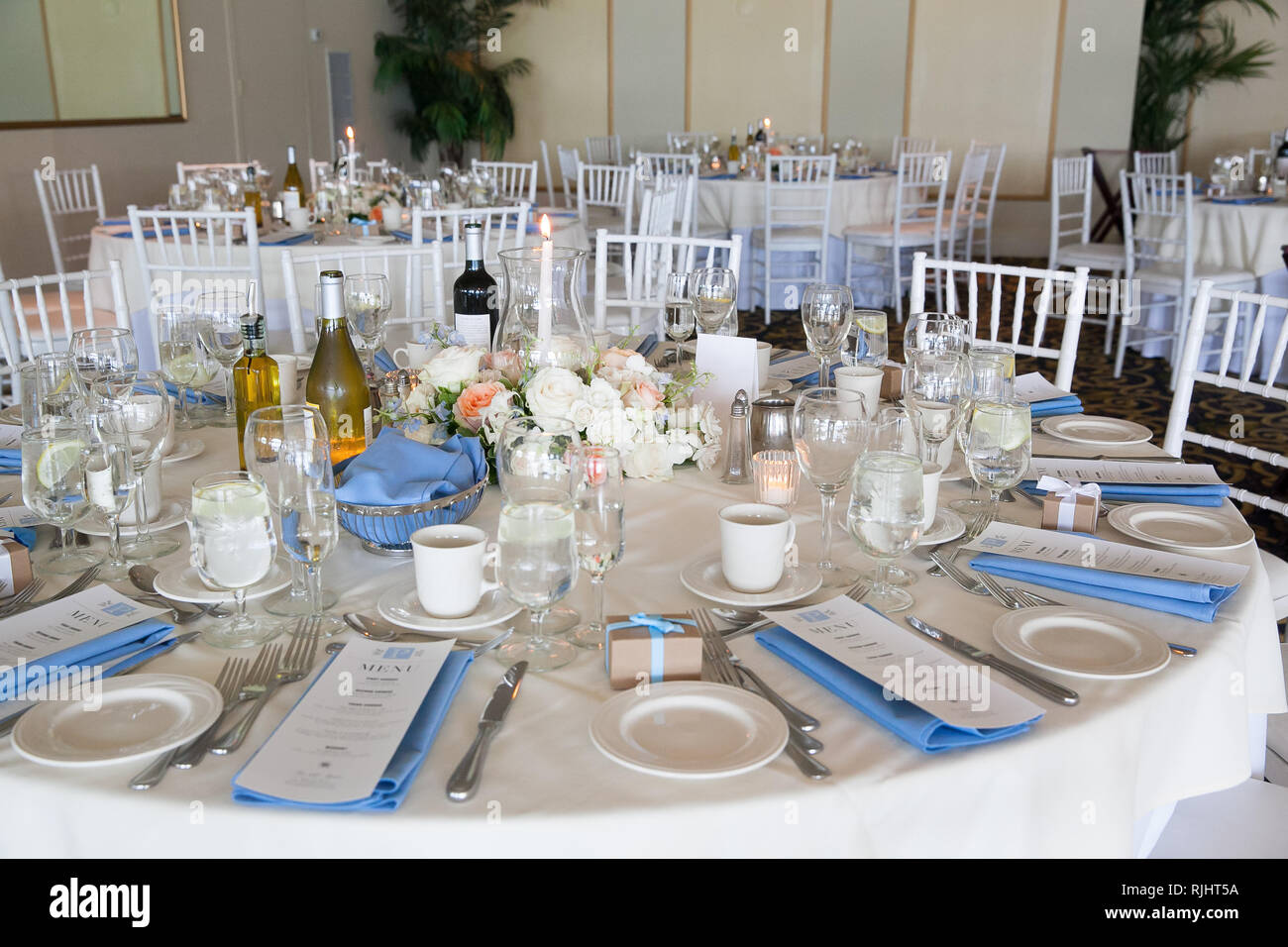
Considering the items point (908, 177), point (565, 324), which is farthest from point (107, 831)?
point (908, 177)

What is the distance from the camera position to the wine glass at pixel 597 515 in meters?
A: 1.10

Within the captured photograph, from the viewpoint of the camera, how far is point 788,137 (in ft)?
29.1

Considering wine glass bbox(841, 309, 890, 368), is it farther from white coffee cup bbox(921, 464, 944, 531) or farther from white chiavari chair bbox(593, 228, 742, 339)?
white coffee cup bbox(921, 464, 944, 531)

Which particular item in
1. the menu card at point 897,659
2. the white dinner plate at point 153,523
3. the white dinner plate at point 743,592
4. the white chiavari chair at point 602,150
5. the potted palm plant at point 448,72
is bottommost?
the menu card at point 897,659

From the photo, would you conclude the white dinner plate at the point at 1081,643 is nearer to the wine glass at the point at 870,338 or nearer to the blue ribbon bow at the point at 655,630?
the blue ribbon bow at the point at 655,630

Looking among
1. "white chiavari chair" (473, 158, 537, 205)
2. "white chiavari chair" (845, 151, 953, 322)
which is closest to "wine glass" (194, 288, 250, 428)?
"white chiavari chair" (473, 158, 537, 205)

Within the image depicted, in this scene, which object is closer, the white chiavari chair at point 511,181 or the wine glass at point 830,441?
the wine glass at point 830,441

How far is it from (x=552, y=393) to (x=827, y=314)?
2.30 feet

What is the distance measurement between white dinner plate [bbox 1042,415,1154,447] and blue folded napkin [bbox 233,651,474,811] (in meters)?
1.23

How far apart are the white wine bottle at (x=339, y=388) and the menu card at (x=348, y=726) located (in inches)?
24.2

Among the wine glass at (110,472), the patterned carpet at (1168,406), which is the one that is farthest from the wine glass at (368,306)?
the patterned carpet at (1168,406)

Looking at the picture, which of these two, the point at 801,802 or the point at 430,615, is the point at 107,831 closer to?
the point at 430,615
